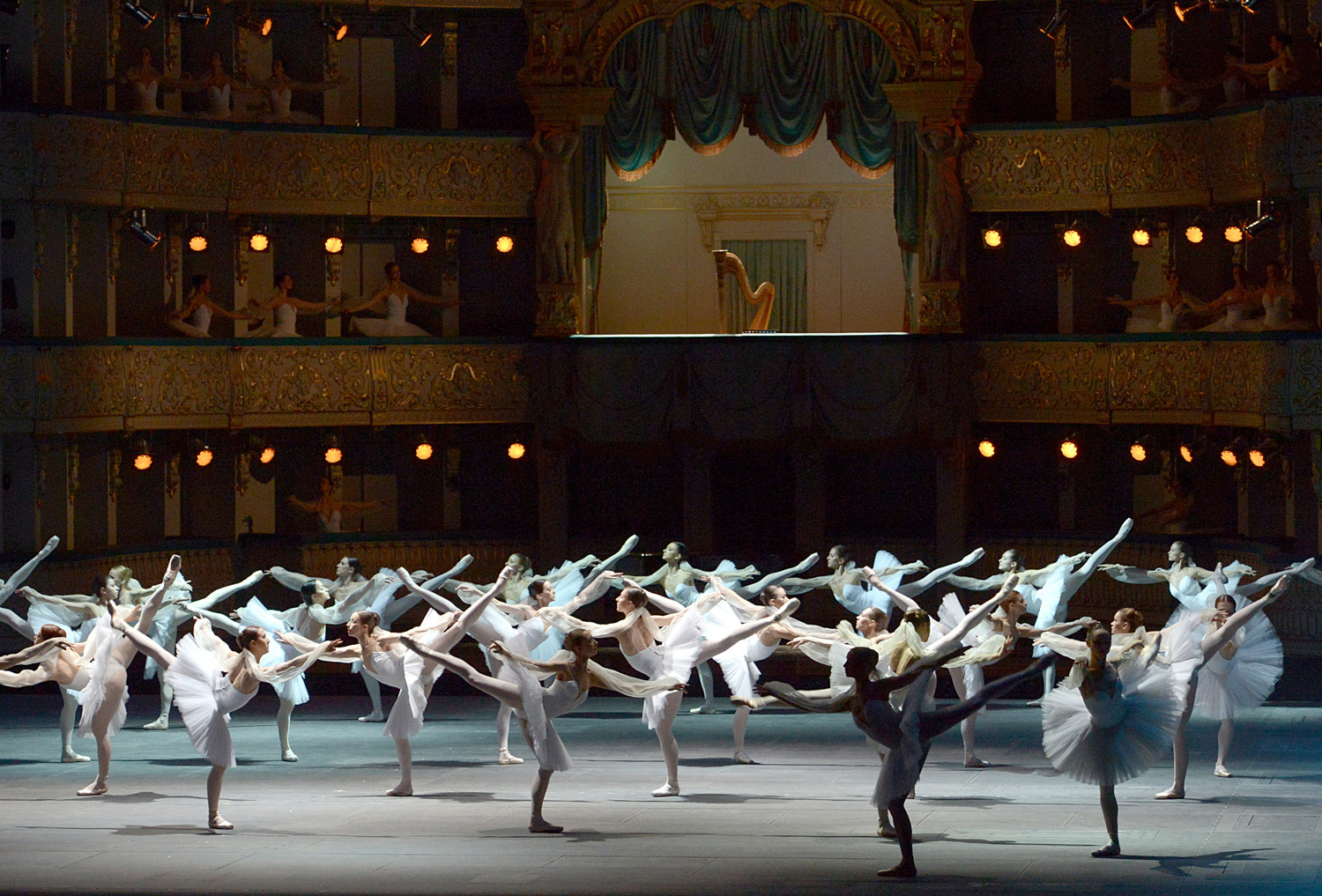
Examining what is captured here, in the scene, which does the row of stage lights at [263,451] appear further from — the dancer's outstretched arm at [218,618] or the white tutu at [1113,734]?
the white tutu at [1113,734]

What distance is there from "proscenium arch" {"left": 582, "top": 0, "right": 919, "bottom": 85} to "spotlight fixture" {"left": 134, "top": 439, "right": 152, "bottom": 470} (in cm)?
674

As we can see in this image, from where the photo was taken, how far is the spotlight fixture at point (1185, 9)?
20719 mm

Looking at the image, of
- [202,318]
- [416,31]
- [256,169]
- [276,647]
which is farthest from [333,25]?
[276,647]

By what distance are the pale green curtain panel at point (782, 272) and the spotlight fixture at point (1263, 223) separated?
6.81m

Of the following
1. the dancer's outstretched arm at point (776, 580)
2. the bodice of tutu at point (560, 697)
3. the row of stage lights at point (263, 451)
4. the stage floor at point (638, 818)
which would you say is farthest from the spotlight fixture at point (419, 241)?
the bodice of tutu at point (560, 697)

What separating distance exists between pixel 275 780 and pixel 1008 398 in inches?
448

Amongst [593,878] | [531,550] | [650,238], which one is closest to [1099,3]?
[650,238]

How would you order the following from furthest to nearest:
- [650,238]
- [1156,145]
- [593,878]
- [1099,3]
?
[650,238] → [1099,3] → [1156,145] → [593,878]

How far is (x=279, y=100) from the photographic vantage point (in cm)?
2369

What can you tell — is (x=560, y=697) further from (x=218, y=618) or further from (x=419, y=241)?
(x=419, y=241)

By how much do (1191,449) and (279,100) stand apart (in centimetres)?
1133

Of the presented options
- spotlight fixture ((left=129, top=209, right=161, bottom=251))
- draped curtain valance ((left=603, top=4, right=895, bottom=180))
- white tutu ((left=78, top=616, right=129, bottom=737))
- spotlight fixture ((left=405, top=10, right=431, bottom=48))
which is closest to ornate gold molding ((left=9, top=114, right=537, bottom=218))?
spotlight fixture ((left=129, top=209, right=161, bottom=251))

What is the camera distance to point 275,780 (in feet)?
49.5

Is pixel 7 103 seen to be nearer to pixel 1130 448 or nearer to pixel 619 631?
pixel 619 631
